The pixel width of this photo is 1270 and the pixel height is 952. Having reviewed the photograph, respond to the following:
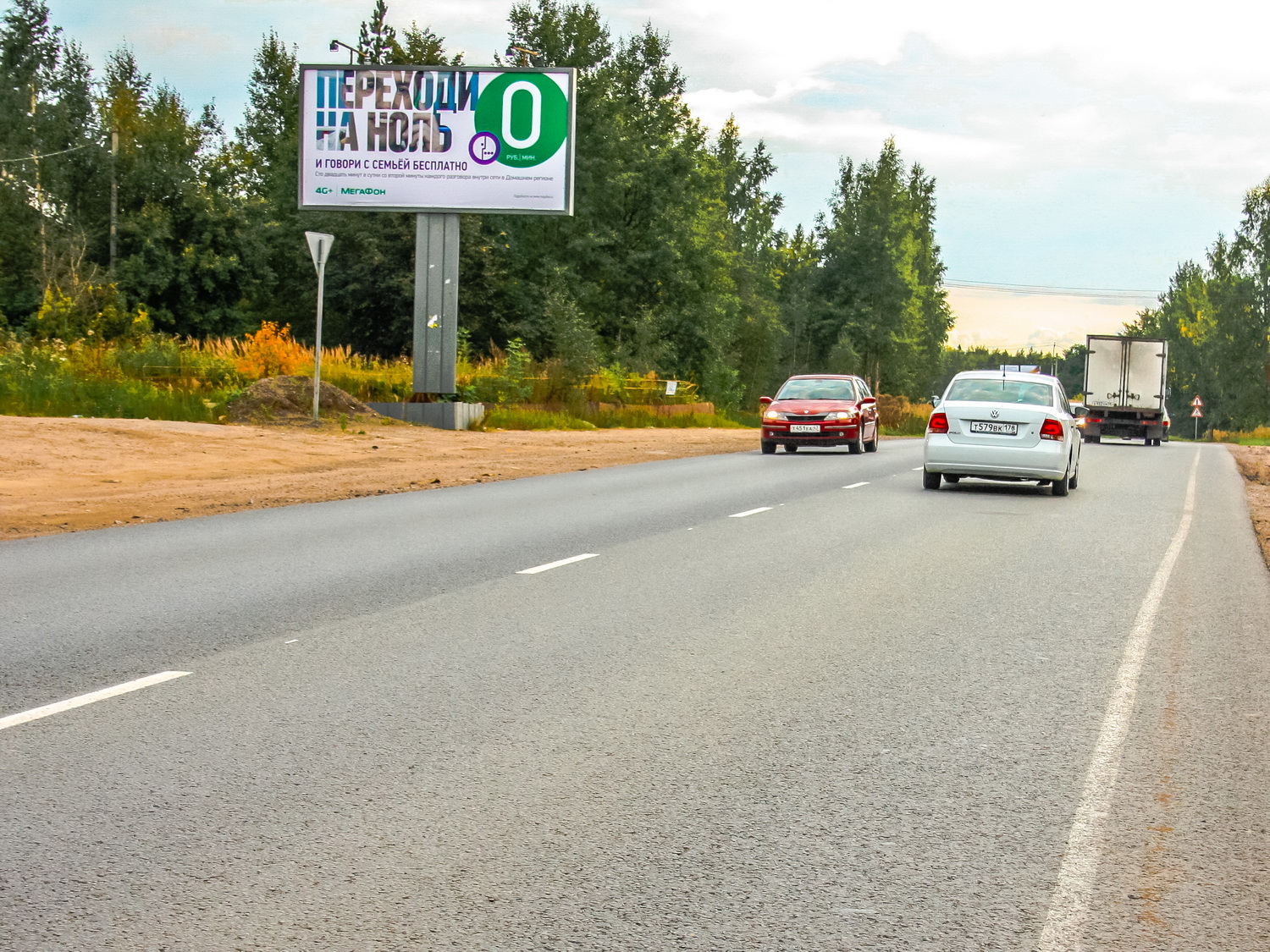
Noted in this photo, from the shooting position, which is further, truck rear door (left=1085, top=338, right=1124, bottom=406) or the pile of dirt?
truck rear door (left=1085, top=338, right=1124, bottom=406)

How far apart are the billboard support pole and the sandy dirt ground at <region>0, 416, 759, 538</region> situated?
6.04 feet

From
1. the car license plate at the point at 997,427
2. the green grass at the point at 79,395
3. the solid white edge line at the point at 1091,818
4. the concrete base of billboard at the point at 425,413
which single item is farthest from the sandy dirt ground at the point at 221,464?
the solid white edge line at the point at 1091,818

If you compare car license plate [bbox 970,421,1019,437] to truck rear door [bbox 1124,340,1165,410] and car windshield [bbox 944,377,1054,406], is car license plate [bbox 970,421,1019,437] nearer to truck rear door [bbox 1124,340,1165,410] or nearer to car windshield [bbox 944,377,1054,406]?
car windshield [bbox 944,377,1054,406]

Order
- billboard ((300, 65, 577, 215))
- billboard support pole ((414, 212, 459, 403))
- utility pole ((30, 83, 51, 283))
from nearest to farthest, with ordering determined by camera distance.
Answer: billboard support pole ((414, 212, 459, 403)) < billboard ((300, 65, 577, 215)) < utility pole ((30, 83, 51, 283))

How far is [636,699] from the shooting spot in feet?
21.2

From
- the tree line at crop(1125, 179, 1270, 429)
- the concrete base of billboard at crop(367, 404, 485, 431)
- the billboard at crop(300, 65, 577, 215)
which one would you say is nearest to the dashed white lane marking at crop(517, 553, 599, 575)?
the concrete base of billboard at crop(367, 404, 485, 431)

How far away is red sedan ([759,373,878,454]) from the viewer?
2836 cm

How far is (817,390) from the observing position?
29.4m

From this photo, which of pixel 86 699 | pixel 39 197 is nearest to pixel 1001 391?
pixel 86 699

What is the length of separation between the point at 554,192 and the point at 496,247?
76.4 feet

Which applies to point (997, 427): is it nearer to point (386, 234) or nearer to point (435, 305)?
point (435, 305)

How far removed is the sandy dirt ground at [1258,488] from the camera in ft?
50.6

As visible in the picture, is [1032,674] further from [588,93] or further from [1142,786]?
[588,93]

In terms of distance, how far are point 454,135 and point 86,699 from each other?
1121 inches
